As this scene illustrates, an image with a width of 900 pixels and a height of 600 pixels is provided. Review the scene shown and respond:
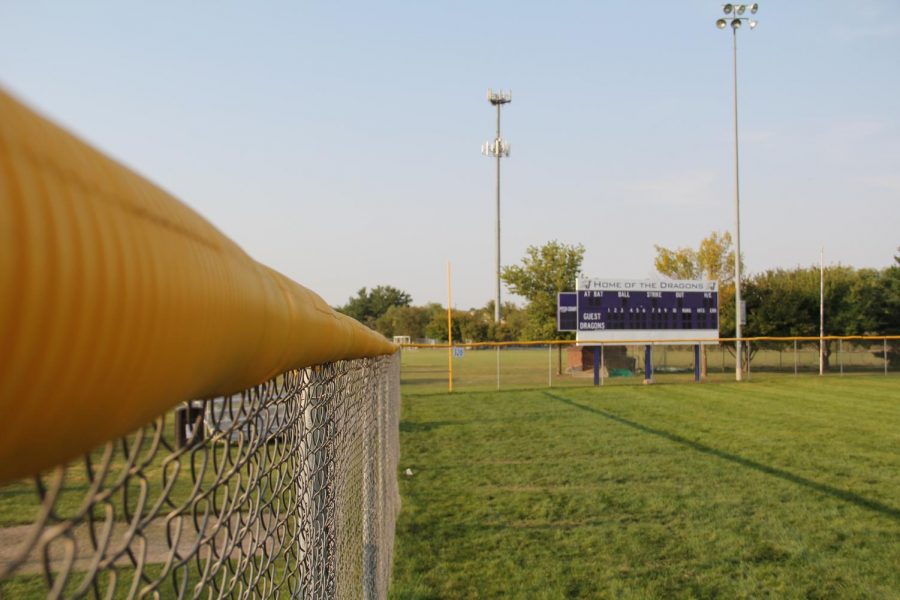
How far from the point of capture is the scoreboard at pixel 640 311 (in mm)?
29125

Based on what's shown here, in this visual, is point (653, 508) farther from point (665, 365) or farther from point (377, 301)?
point (377, 301)

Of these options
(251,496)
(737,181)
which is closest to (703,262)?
(737,181)

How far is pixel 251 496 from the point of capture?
5.13 feet

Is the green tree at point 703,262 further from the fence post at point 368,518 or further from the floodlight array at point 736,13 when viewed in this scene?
the fence post at point 368,518

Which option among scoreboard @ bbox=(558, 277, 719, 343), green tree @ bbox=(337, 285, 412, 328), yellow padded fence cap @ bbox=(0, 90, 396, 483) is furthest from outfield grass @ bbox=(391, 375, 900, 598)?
green tree @ bbox=(337, 285, 412, 328)

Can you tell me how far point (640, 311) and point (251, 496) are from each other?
28.7 m

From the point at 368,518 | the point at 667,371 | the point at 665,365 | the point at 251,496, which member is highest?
the point at 251,496

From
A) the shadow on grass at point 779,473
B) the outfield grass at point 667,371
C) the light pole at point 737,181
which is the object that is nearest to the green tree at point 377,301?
the outfield grass at point 667,371

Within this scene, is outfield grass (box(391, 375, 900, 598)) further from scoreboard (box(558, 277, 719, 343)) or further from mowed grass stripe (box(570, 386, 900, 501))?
scoreboard (box(558, 277, 719, 343))

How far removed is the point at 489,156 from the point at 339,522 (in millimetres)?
73558

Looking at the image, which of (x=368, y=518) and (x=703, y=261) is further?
(x=703, y=261)

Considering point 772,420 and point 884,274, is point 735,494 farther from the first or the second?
point 884,274

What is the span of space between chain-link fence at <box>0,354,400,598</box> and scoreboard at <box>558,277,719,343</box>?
23.8 meters

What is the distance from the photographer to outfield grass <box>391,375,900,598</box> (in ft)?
21.6
